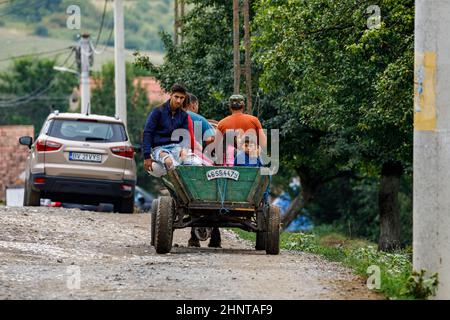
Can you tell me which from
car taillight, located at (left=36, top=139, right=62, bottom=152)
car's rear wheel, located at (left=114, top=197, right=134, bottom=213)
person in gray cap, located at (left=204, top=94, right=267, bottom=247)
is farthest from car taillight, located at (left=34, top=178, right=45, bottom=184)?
person in gray cap, located at (left=204, top=94, right=267, bottom=247)

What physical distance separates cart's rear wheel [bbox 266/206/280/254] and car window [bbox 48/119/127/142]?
8894 millimetres

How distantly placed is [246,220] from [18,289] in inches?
187

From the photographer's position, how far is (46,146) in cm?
2388

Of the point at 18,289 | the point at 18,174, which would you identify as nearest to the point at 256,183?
the point at 18,289

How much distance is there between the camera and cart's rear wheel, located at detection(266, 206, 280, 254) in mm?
15750

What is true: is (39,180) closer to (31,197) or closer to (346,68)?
(31,197)

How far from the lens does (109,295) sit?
10984mm

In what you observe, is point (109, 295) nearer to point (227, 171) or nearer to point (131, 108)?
point (227, 171)

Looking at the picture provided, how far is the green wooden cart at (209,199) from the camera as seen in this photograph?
15.3m

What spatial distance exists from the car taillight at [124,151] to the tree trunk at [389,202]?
11801 mm

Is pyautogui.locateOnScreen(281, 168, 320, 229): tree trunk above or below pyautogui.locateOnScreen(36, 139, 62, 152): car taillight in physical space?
below

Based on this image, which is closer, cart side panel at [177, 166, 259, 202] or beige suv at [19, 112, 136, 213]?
cart side panel at [177, 166, 259, 202]

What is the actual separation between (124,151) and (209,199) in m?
9.27

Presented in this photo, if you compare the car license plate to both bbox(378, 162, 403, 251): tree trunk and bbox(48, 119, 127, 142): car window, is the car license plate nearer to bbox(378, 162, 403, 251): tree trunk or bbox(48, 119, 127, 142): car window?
bbox(48, 119, 127, 142): car window
